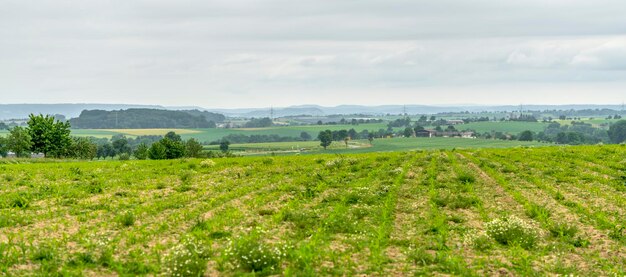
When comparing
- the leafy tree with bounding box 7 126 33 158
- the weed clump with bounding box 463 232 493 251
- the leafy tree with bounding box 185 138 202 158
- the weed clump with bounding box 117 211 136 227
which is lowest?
the leafy tree with bounding box 185 138 202 158

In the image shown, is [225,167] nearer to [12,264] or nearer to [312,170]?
[312,170]

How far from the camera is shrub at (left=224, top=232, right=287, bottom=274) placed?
13352mm

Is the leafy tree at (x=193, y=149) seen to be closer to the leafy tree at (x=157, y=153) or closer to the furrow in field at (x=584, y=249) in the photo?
the leafy tree at (x=157, y=153)

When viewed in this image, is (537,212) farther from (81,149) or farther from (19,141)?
(81,149)

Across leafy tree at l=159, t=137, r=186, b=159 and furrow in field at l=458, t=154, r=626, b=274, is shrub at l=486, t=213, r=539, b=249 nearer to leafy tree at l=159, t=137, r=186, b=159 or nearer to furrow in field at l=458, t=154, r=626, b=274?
furrow in field at l=458, t=154, r=626, b=274

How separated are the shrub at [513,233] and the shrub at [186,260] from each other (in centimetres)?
963

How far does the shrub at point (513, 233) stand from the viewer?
16438 millimetres

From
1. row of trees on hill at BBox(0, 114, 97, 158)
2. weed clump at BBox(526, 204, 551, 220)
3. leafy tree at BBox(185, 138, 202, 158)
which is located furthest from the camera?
leafy tree at BBox(185, 138, 202, 158)

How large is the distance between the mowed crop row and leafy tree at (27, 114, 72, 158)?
71.7m

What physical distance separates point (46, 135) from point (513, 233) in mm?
100502

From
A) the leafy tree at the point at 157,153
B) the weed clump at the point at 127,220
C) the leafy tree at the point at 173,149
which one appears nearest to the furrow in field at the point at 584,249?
the weed clump at the point at 127,220

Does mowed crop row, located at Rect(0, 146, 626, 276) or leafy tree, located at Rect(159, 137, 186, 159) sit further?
leafy tree, located at Rect(159, 137, 186, 159)

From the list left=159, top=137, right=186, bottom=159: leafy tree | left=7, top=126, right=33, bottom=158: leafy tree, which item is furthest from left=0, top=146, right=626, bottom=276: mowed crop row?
left=159, top=137, right=186, bottom=159: leafy tree

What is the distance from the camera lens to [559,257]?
15148 mm
